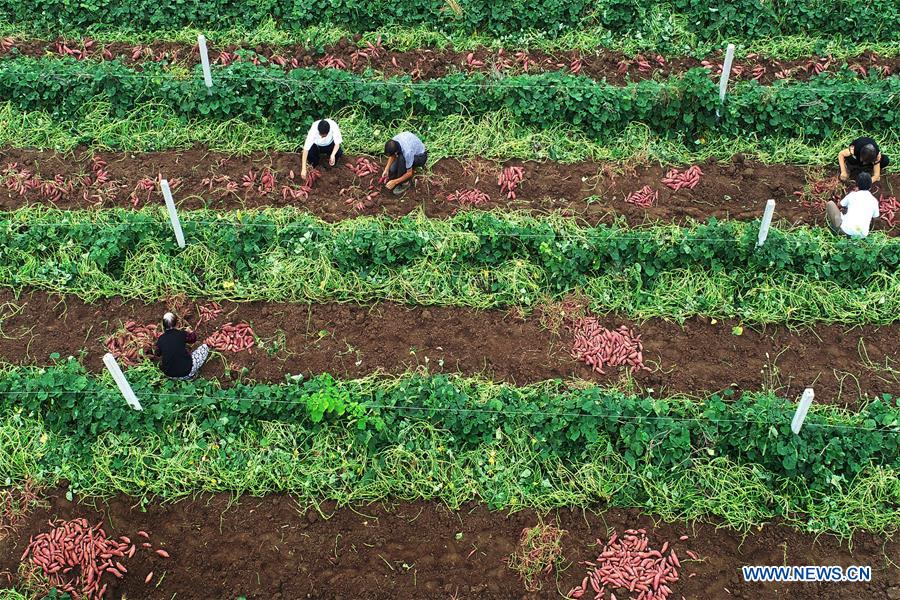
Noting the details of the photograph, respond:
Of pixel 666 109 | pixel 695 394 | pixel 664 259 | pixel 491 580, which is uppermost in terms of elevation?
pixel 666 109

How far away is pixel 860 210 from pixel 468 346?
4326mm

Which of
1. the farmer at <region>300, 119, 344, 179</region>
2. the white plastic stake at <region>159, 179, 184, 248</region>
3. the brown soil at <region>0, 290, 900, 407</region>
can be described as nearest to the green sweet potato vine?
the white plastic stake at <region>159, 179, 184, 248</region>

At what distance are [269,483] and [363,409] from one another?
1.02 meters

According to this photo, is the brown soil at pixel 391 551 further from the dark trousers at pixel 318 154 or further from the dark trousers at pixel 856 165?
the dark trousers at pixel 856 165

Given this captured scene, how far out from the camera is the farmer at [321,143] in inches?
337

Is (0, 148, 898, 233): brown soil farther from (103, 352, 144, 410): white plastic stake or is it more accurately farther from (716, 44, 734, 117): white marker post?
(103, 352, 144, 410): white plastic stake

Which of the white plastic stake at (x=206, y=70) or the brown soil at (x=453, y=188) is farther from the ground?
the white plastic stake at (x=206, y=70)

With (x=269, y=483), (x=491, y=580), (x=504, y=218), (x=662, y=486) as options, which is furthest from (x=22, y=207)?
(x=662, y=486)

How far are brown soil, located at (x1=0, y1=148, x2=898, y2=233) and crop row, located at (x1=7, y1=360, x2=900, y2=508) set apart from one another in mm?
2363

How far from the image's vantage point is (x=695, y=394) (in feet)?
23.4

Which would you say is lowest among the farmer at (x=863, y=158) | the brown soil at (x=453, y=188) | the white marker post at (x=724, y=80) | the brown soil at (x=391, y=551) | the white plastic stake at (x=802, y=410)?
the brown soil at (x=391, y=551)

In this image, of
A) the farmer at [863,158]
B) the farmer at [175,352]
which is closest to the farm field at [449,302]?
the farmer at [863,158]

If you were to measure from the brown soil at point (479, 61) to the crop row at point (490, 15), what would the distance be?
19.6 inches

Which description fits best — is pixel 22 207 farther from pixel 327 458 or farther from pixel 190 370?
pixel 327 458
